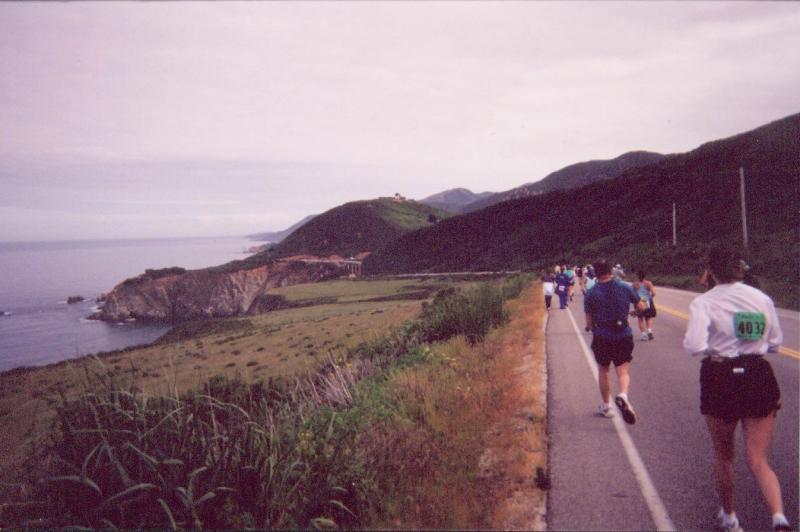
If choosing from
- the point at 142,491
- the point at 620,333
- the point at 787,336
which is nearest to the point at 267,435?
the point at 142,491

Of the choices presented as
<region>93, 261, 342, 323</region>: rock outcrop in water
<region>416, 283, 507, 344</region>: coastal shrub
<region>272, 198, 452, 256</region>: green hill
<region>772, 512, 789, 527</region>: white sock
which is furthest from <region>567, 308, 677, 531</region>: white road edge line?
<region>272, 198, 452, 256</region>: green hill

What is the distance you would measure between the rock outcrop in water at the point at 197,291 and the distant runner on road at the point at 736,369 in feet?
370

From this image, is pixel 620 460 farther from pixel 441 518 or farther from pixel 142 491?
pixel 142 491

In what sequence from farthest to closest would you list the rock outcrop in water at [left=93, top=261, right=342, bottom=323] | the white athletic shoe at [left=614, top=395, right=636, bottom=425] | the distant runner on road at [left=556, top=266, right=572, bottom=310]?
1. the rock outcrop in water at [left=93, top=261, right=342, bottom=323]
2. the distant runner on road at [left=556, top=266, right=572, bottom=310]
3. the white athletic shoe at [left=614, top=395, right=636, bottom=425]

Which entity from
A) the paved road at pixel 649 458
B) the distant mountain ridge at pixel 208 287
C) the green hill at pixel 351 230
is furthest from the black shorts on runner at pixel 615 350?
the green hill at pixel 351 230

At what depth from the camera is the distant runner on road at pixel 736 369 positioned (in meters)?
3.50

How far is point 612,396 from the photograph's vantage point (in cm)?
771

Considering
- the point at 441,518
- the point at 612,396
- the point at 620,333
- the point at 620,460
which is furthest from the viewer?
the point at 612,396

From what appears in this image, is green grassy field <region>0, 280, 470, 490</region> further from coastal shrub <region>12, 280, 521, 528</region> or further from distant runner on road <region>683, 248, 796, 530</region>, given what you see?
distant runner on road <region>683, 248, 796, 530</region>

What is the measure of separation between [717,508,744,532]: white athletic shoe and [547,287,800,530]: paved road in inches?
5.2

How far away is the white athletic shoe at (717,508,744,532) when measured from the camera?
3.72 m

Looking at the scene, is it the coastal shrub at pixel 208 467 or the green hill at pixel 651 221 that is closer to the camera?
the coastal shrub at pixel 208 467

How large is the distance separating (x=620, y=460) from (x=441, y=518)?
226 centimetres

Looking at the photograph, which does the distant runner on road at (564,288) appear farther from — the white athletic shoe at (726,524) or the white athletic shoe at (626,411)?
the white athletic shoe at (726,524)
